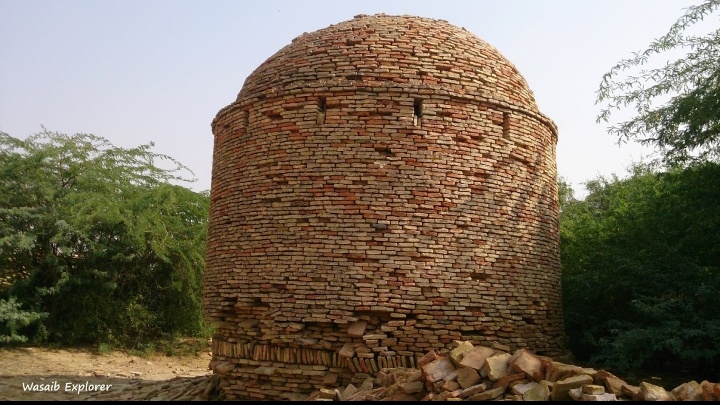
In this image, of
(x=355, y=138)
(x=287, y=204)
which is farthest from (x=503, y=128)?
(x=287, y=204)

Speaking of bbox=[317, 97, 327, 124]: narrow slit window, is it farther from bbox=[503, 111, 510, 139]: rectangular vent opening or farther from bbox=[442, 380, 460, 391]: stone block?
bbox=[442, 380, 460, 391]: stone block

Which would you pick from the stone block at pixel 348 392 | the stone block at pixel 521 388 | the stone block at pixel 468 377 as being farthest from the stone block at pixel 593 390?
the stone block at pixel 348 392

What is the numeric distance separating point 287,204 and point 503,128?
2.97 m

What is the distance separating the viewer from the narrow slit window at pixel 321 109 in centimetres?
698

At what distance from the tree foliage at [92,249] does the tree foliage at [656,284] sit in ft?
31.4

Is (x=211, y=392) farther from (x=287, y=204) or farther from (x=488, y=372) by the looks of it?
(x=488, y=372)

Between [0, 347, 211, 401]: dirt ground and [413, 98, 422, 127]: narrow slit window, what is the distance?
224 inches

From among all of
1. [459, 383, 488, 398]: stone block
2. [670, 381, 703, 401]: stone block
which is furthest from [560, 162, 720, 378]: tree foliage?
[459, 383, 488, 398]: stone block

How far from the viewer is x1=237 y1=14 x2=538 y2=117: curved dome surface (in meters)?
7.17

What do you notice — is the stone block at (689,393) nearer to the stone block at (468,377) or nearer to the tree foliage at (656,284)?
the stone block at (468,377)

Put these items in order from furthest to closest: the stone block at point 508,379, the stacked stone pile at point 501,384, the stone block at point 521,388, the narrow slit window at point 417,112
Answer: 1. the narrow slit window at point 417,112
2. the stone block at point 508,379
3. the stone block at point 521,388
4. the stacked stone pile at point 501,384

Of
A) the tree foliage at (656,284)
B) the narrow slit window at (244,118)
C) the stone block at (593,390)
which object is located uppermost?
the narrow slit window at (244,118)

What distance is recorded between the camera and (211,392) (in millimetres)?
7488

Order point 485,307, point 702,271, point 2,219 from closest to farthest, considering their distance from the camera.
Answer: point 485,307
point 702,271
point 2,219
